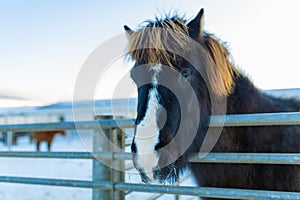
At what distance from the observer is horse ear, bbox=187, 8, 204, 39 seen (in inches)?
57.9

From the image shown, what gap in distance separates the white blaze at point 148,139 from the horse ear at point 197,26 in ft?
1.69

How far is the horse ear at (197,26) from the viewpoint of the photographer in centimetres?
147

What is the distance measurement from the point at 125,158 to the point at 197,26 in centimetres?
93

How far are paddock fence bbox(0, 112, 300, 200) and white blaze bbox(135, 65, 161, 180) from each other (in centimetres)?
34

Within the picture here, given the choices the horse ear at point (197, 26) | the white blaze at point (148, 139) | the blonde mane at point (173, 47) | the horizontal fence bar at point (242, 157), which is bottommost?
the horizontal fence bar at point (242, 157)

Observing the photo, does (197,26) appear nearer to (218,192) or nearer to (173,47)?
(173,47)

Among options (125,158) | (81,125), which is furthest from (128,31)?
(125,158)

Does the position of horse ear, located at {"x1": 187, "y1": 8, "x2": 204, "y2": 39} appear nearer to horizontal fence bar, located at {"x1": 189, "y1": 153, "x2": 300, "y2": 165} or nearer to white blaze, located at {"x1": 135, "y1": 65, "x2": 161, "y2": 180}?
white blaze, located at {"x1": 135, "y1": 65, "x2": 161, "y2": 180}

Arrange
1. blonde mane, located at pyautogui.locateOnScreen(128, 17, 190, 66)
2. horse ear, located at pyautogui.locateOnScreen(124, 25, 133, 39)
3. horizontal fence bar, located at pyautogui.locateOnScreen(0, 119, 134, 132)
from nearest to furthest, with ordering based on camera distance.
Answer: blonde mane, located at pyautogui.locateOnScreen(128, 17, 190, 66) → horse ear, located at pyautogui.locateOnScreen(124, 25, 133, 39) → horizontal fence bar, located at pyautogui.locateOnScreen(0, 119, 134, 132)

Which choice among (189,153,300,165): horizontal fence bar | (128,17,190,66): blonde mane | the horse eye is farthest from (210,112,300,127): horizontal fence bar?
(128,17,190,66): blonde mane

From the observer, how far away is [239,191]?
129 cm

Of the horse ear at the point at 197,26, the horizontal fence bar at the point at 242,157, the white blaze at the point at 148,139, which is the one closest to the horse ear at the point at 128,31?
the horse ear at the point at 197,26

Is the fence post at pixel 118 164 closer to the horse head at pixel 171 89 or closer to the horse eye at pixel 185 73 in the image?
the horse head at pixel 171 89

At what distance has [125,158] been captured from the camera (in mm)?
1729
